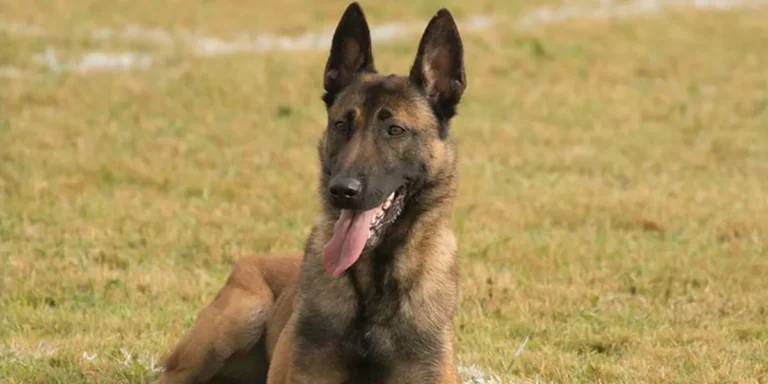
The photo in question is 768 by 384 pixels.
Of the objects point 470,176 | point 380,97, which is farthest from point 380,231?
point 470,176

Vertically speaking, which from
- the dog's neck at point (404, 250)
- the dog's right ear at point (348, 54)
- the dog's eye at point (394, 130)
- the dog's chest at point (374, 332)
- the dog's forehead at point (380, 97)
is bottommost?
the dog's chest at point (374, 332)

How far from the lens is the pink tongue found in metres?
6.31

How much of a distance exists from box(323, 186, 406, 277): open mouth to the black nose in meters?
0.22

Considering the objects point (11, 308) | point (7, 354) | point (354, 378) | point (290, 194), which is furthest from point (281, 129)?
point (354, 378)

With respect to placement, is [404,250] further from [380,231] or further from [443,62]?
[443,62]

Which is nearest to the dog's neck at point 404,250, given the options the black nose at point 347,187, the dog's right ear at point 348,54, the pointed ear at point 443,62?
the pointed ear at point 443,62

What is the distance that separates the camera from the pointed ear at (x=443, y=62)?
6.72 metres

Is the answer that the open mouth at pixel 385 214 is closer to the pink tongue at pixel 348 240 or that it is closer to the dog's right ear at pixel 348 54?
the pink tongue at pixel 348 240

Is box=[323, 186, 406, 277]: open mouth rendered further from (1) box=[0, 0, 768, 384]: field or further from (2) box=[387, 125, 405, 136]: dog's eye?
(1) box=[0, 0, 768, 384]: field

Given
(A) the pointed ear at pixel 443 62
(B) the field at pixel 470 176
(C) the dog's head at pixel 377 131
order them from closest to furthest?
(C) the dog's head at pixel 377 131, (A) the pointed ear at pixel 443 62, (B) the field at pixel 470 176

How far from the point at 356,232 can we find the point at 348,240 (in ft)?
0.18

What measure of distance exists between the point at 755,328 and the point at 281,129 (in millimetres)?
8084

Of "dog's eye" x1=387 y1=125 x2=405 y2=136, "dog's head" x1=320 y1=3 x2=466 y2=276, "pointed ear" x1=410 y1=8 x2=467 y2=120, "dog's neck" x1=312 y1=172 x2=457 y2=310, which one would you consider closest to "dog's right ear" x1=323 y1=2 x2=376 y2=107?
"dog's head" x1=320 y1=3 x2=466 y2=276

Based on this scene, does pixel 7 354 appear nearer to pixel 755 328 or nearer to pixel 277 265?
pixel 277 265
